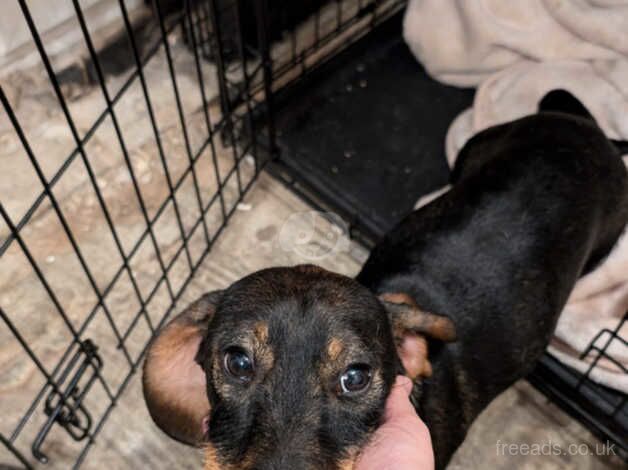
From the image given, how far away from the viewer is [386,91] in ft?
10.9

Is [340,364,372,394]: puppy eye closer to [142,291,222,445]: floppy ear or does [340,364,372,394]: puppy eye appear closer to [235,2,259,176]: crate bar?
[142,291,222,445]: floppy ear

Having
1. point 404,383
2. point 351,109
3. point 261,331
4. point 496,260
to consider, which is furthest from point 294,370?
point 351,109

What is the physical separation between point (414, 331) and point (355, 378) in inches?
12.1

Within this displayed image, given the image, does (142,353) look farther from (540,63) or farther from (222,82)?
(540,63)

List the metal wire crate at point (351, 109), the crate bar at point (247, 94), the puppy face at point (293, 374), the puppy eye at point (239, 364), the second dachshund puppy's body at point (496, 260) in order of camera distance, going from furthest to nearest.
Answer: the metal wire crate at point (351, 109)
the crate bar at point (247, 94)
the second dachshund puppy's body at point (496, 260)
the puppy eye at point (239, 364)
the puppy face at point (293, 374)

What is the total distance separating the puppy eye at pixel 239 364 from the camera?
1.58 meters

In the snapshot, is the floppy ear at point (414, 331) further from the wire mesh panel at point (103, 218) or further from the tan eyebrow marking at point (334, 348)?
the wire mesh panel at point (103, 218)

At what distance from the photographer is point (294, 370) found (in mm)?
1535

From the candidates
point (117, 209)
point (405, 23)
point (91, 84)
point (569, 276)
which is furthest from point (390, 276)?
point (91, 84)

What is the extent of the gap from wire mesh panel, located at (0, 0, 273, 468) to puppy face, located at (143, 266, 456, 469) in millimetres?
790

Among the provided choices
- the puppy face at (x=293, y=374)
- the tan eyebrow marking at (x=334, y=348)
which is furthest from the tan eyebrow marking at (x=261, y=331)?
the tan eyebrow marking at (x=334, y=348)

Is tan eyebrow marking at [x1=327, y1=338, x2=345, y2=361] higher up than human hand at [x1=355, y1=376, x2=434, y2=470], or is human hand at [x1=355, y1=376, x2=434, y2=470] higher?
tan eyebrow marking at [x1=327, y1=338, x2=345, y2=361]

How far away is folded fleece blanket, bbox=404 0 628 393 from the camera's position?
101 inches

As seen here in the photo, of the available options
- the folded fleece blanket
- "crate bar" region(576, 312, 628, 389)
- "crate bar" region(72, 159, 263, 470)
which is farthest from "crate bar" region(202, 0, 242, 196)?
"crate bar" region(576, 312, 628, 389)
